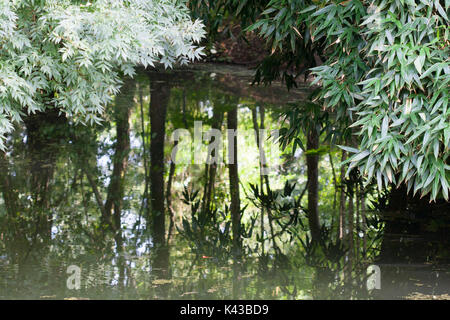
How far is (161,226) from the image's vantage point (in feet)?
17.0

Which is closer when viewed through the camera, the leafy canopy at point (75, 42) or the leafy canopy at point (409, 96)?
the leafy canopy at point (409, 96)

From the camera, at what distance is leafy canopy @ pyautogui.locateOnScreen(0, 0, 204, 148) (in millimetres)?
3846

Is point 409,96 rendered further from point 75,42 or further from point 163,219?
point 163,219

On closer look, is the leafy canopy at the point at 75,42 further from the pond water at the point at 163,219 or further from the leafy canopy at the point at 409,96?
the leafy canopy at the point at 409,96

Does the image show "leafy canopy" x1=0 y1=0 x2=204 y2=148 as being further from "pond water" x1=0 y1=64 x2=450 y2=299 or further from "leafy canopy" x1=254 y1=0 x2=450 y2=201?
"leafy canopy" x1=254 y1=0 x2=450 y2=201

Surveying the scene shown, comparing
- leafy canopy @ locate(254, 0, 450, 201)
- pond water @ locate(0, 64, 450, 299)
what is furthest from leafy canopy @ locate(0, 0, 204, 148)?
leafy canopy @ locate(254, 0, 450, 201)

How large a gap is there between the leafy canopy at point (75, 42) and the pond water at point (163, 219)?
1097 mm

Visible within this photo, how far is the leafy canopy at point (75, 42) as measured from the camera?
3.85 metres

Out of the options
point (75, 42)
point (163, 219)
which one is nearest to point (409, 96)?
point (75, 42)

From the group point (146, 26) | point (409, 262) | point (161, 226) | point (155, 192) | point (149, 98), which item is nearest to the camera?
point (146, 26)

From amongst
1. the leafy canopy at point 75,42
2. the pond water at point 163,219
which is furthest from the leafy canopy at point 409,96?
the leafy canopy at point 75,42
